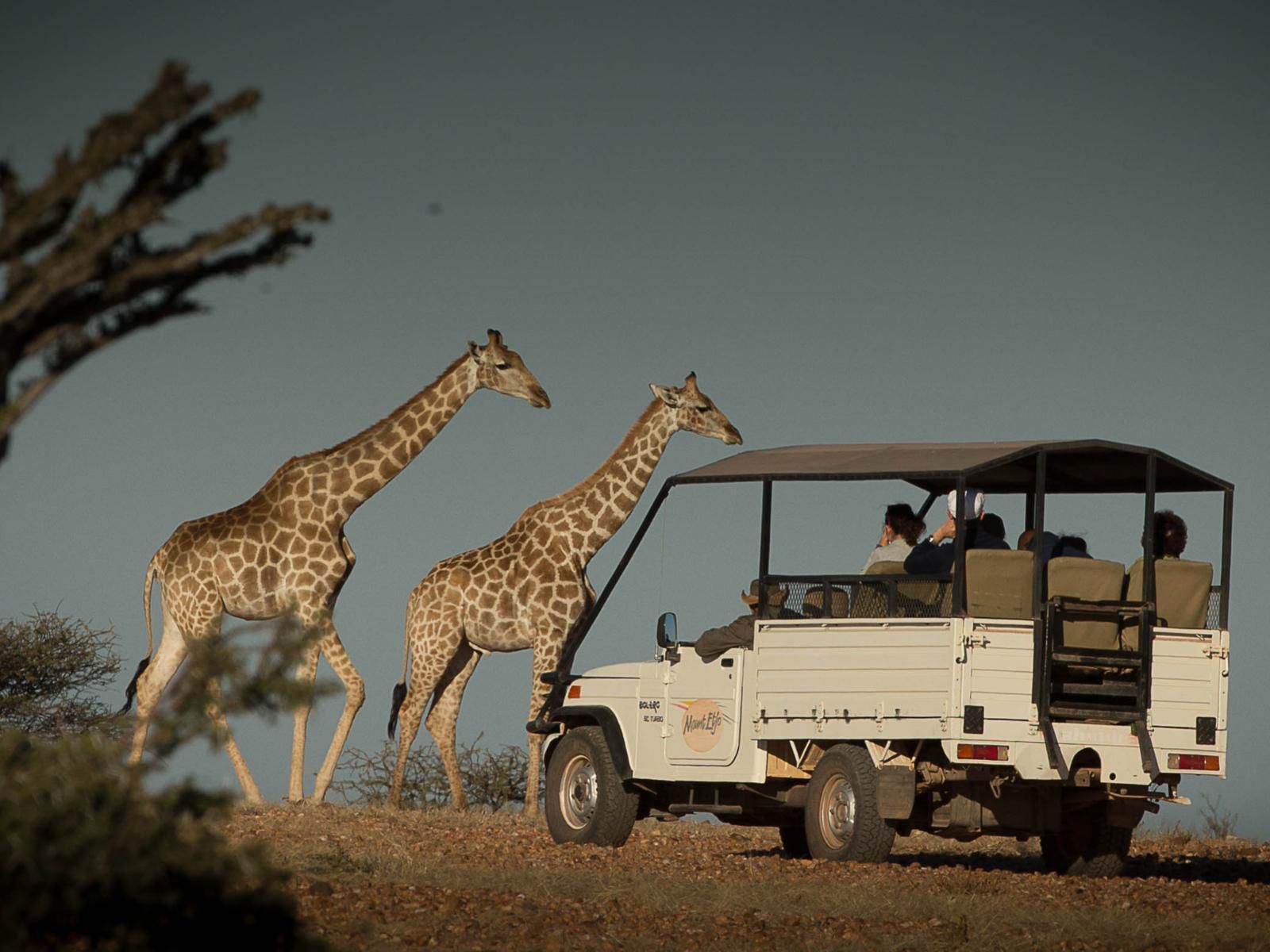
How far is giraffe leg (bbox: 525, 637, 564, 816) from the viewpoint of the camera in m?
18.4

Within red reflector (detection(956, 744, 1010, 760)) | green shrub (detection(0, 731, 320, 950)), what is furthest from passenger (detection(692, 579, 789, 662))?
green shrub (detection(0, 731, 320, 950))

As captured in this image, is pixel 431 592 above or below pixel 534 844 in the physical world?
above

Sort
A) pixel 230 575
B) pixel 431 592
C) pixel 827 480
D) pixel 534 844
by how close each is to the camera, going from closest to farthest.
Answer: pixel 827 480 → pixel 534 844 → pixel 230 575 → pixel 431 592

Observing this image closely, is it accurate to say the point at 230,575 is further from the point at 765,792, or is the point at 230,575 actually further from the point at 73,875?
the point at 73,875

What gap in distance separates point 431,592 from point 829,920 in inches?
415

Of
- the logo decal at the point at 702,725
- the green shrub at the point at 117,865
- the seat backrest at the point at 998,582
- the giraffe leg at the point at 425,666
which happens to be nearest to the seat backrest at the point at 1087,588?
the seat backrest at the point at 998,582

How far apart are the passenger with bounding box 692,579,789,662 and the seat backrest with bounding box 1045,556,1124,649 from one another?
6.17 ft

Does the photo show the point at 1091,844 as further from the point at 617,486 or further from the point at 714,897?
the point at 617,486

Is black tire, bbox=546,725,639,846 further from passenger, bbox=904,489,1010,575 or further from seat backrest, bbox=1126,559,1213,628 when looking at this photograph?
seat backrest, bbox=1126,559,1213,628

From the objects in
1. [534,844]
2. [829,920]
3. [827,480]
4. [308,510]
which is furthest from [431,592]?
[829,920]

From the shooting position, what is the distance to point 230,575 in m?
18.0

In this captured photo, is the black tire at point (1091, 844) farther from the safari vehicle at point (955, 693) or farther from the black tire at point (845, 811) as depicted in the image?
the black tire at point (845, 811)

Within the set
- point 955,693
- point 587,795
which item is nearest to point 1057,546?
point 955,693

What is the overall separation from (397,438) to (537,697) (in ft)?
9.56
